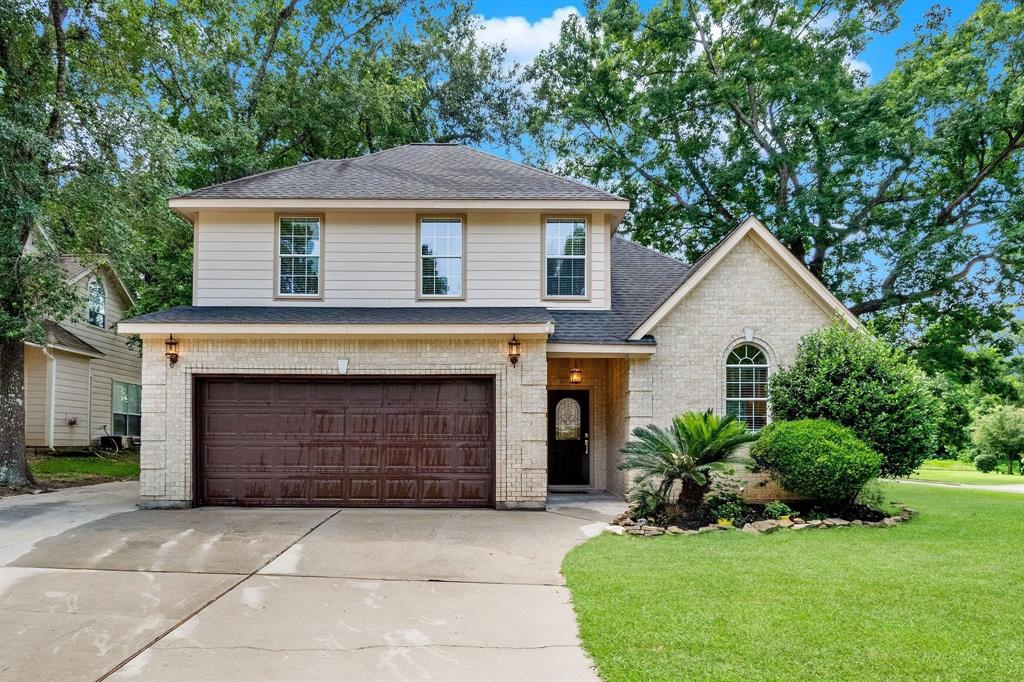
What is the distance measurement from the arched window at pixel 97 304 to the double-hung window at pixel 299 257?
11488 millimetres

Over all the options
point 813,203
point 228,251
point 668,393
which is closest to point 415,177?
point 228,251

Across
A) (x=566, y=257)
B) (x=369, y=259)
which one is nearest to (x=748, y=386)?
(x=566, y=257)

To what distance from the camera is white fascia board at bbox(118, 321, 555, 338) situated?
1041cm

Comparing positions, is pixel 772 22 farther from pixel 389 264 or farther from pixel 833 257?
pixel 389 264

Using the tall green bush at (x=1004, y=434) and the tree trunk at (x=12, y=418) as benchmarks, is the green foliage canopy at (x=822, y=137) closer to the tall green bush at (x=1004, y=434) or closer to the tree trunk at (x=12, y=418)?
the tall green bush at (x=1004, y=434)

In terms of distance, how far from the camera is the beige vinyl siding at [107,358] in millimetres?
19812

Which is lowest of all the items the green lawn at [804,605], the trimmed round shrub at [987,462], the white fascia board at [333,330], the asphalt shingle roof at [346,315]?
the trimmed round shrub at [987,462]

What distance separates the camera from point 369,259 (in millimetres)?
12320

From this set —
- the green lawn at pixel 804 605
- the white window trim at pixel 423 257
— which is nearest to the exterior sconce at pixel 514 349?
the white window trim at pixel 423 257

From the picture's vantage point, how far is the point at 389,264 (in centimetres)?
1232

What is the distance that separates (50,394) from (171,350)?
10147mm

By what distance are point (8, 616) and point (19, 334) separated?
9643 millimetres

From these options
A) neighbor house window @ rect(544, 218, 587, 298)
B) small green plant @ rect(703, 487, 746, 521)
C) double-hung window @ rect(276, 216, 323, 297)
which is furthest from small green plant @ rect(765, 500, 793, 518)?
double-hung window @ rect(276, 216, 323, 297)

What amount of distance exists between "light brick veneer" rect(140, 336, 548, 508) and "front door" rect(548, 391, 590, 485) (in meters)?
2.97
